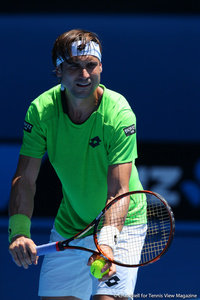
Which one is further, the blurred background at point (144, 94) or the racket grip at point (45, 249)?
the blurred background at point (144, 94)

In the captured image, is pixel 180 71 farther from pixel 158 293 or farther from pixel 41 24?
pixel 158 293

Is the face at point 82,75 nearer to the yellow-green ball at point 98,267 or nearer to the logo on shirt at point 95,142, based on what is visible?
the logo on shirt at point 95,142

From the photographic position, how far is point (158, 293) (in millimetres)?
4160

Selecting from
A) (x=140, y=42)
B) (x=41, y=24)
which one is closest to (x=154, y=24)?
(x=140, y=42)

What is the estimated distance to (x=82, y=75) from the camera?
2678 millimetres

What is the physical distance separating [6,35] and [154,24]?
980 millimetres

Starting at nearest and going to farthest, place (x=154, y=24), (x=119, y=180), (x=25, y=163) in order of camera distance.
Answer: (x=119, y=180)
(x=25, y=163)
(x=154, y=24)

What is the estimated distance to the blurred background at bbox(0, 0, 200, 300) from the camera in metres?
3.99

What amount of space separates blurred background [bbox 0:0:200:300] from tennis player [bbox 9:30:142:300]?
1202 mm

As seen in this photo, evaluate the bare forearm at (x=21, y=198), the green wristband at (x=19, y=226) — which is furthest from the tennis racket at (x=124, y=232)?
the bare forearm at (x=21, y=198)

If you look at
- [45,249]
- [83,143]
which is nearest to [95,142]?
[83,143]

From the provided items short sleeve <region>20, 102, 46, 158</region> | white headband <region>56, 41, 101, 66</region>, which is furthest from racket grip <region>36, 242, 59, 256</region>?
white headband <region>56, 41, 101, 66</region>

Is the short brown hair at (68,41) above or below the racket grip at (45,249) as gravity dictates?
above

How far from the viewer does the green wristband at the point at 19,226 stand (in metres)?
2.68
